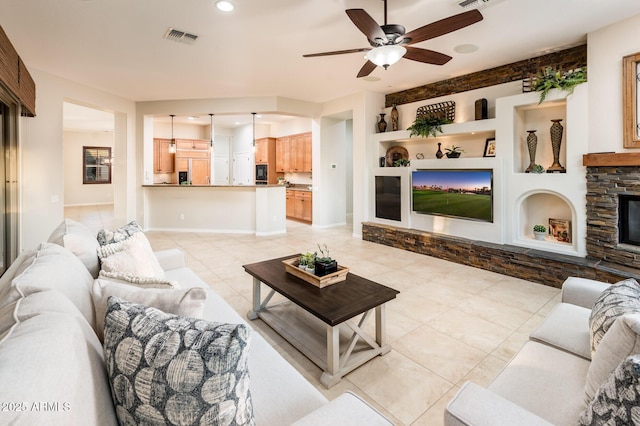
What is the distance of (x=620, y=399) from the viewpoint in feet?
2.68

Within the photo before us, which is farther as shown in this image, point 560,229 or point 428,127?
point 428,127

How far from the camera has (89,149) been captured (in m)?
11.8

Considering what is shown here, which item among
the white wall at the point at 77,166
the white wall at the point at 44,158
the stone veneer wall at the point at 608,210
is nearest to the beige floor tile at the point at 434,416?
the stone veneer wall at the point at 608,210

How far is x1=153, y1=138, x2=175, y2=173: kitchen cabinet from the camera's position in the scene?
9.70 m

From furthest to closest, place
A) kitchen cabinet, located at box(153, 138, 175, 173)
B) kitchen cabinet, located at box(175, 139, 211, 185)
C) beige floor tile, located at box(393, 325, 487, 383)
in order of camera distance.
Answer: kitchen cabinet, located at box(175, 139, 211, 185) < kitchen cabinet, located at box(153, 138, 175, 173) < beige floor tile, located at box(393, 325, 487, 383)

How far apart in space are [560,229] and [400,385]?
3.64 m

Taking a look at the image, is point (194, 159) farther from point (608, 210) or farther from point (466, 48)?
point (608, 210)

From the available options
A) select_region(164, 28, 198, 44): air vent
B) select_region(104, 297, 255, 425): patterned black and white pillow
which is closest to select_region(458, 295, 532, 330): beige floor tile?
select_region(104, 297, 255, 425): patterned black and white pillow

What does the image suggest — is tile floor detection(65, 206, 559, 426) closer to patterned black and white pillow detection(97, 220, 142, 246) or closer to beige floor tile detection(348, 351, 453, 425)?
beige floor tile detection(348, 351, 453, 425)

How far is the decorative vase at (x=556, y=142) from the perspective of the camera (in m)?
4.06

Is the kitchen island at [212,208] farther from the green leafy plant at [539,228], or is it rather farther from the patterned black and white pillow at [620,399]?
the patterned black and white pillow at [620,399]

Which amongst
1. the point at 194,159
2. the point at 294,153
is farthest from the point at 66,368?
the point at 194,159

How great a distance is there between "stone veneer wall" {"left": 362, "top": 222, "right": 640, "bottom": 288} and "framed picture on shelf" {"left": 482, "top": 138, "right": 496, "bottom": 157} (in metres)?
1.38

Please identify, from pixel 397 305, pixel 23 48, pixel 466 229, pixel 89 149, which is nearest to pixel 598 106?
pixel 466 229
